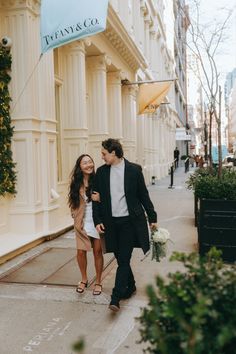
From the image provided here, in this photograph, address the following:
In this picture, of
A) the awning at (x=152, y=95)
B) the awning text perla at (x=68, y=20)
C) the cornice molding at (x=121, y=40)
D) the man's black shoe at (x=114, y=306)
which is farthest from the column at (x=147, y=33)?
the man's black shoe at (x=114, y=306)

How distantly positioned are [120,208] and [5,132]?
3.61 m

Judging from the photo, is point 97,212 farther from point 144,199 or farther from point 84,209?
point 144,199

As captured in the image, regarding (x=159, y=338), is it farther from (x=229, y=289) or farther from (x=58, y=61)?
(x=58, y=61)

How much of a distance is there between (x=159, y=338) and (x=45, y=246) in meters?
6.41

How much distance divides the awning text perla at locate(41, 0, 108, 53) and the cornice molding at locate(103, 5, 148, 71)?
17.4ft

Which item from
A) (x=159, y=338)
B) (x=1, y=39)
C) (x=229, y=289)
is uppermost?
(x=1, y=39)

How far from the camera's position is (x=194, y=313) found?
5.32ft

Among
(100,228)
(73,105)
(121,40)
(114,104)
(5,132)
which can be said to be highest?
(121,40)

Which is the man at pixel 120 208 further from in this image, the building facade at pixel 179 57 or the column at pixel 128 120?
the column at pixel 128 120

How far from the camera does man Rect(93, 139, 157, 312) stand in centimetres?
473

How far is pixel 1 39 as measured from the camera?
7684 mm

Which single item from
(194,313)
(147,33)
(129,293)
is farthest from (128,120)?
(194,313)

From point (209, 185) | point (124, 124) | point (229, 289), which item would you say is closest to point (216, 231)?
point (209, 185)

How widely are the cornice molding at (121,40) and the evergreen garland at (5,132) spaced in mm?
5569
